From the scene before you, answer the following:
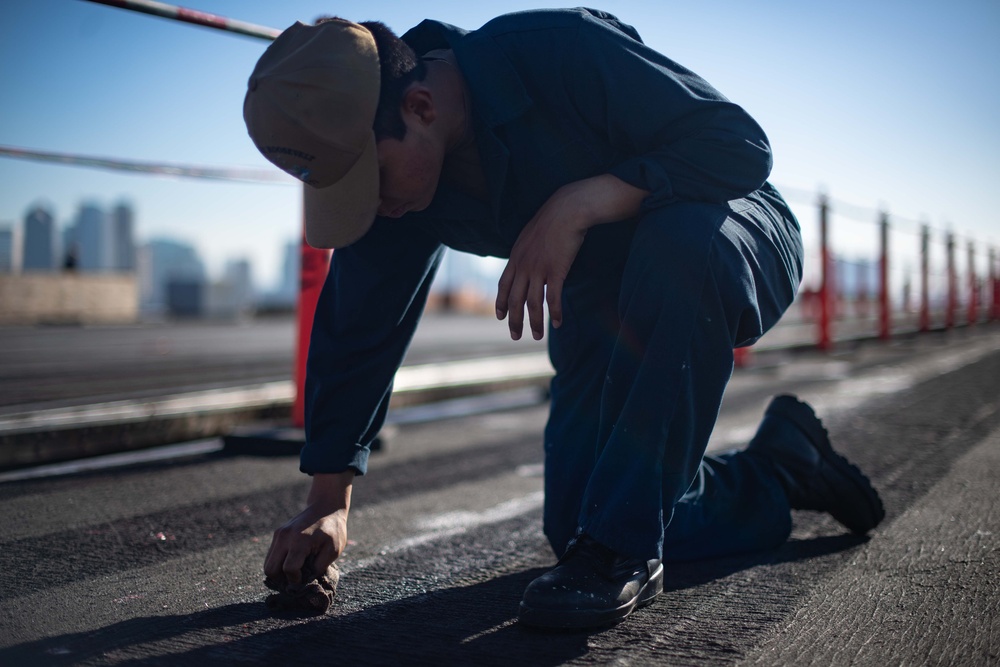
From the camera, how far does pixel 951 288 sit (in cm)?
1438

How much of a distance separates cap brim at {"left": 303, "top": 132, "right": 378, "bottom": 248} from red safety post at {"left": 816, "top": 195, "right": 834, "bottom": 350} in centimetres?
846

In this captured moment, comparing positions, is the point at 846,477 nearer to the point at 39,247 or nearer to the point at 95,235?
the point at 39,247

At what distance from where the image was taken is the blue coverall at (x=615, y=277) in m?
1.47

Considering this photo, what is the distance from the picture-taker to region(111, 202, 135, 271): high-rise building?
61103 millimetres

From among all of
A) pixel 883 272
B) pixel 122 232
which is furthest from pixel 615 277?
pixel 122 232

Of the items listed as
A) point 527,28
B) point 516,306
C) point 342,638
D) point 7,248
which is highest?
point 7,248

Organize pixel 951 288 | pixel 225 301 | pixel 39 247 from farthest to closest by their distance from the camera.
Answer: pixel 39 247 < pixel 225 301 < pixel 951 288

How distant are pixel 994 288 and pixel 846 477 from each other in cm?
2043

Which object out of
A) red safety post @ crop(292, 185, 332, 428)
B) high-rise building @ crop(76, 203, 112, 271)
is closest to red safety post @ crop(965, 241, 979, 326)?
red safety post @ crop(292, 185, 332, 428)

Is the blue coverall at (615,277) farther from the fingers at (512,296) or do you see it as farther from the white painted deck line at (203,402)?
the white painted deck line at (203,402)

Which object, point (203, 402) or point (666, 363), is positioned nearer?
point (666, 363)

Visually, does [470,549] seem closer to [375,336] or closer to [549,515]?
[549,515]

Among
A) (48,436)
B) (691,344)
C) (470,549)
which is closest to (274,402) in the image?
(48,436)

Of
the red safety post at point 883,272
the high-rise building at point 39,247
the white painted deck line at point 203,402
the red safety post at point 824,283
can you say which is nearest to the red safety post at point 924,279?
the red safety post at point 883,272
